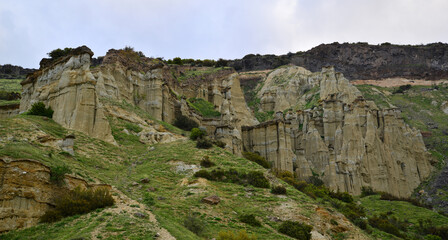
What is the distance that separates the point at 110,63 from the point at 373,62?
10149cm

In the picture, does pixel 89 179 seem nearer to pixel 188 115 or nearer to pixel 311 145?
pixel 188 115

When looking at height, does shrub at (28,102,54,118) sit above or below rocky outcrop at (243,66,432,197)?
above

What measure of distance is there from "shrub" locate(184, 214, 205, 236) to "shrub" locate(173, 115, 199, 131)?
3394 centimetres

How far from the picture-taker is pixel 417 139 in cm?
6744

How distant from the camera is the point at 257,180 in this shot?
28.0 m

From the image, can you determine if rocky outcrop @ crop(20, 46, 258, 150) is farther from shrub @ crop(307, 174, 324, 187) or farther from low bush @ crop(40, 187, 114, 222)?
low bush @ crop(40, 187, 114, 222)

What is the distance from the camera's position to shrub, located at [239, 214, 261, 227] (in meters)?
20.6

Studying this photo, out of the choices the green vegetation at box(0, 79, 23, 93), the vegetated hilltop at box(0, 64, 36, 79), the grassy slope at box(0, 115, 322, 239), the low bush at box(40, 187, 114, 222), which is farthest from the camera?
the vegetated hilltop at box(0, 64, 36, 79)

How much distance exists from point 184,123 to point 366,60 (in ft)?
305

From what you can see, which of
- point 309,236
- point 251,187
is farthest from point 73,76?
point 309,236

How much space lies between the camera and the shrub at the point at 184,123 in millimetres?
52531

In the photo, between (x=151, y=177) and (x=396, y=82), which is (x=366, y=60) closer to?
(x=396, y=82)

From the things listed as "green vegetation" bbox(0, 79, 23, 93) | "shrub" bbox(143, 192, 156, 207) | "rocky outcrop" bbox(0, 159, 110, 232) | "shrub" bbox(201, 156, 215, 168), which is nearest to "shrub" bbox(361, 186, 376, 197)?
"shrub" bbox(201, 156, 215, 168)

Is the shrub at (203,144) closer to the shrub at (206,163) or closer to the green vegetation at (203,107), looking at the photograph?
the shrub at (206,163)
